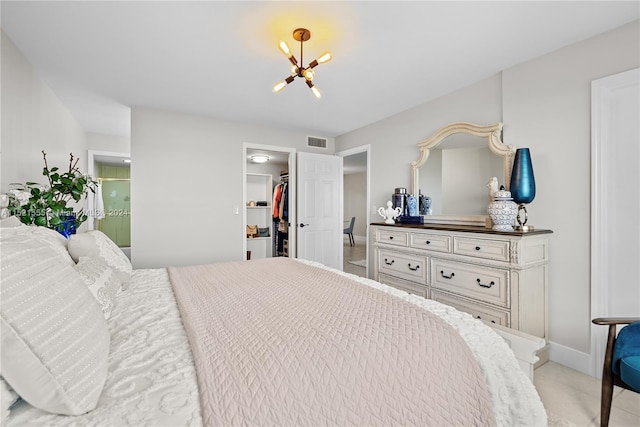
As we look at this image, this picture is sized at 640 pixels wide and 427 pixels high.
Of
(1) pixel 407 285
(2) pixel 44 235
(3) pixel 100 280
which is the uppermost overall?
(2) pixel 44 235

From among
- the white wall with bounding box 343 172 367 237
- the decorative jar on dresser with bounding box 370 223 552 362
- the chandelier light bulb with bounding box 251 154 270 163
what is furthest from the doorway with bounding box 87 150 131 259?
the white wall with bounding box 343 172 367 237

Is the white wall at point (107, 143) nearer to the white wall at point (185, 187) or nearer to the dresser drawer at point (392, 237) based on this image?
the white wall at point (185, 187)

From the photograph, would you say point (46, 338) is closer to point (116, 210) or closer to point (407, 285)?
point (407, 285)

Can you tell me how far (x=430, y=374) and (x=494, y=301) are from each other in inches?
63.2

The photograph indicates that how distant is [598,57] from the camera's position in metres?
2.01

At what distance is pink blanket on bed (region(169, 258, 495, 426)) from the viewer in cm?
73

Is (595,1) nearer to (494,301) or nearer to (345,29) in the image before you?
(345,29)

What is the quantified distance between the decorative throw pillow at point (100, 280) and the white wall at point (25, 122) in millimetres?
1217

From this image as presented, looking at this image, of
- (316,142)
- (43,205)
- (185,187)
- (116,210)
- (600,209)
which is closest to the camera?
(43,205)

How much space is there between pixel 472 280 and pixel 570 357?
2.78 feet

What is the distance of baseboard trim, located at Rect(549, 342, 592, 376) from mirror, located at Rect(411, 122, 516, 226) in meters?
1.10

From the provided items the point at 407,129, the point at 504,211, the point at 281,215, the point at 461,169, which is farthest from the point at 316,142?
the point at 504,211

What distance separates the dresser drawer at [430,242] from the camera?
2502 mm

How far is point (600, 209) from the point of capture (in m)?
1.99
